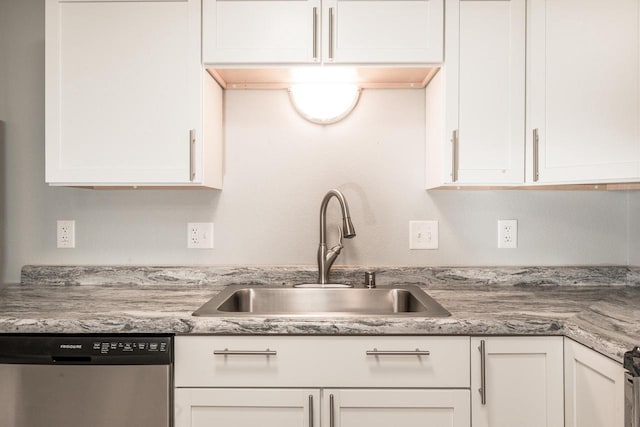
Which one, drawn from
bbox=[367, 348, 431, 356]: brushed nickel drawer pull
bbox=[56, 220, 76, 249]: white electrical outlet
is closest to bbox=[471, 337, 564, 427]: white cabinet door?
bbox=[367, 348, 431, 356]: brushed nickel drawer pull

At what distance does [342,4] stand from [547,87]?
77 cm

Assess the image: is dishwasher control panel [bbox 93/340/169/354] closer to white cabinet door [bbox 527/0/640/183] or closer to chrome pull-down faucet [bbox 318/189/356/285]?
chrome pull-down faucet [bbox 318/189/356/285]

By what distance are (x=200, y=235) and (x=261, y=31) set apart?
869mm

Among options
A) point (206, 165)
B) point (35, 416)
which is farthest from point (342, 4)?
point (35, 416)

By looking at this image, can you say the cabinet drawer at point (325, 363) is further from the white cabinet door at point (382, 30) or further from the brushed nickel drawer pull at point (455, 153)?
the white cabinet door at point (382, 30)

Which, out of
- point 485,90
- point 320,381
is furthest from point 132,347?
point 485,90

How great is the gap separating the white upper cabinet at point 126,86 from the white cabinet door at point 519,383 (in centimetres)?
116

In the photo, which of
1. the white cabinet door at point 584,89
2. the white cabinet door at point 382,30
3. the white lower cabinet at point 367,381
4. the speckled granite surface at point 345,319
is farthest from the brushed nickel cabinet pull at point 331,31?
the white lower cabinet at point 367,381

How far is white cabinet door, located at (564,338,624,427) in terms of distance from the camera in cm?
113

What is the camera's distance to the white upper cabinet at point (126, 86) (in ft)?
5.65

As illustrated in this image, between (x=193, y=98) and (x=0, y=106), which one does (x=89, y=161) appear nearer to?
(x=193, y=98)

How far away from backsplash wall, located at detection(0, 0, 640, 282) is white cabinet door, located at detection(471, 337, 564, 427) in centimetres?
68

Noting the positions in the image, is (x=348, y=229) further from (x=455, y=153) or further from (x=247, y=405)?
(x=247, y=405)

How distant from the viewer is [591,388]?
4.10 ft
